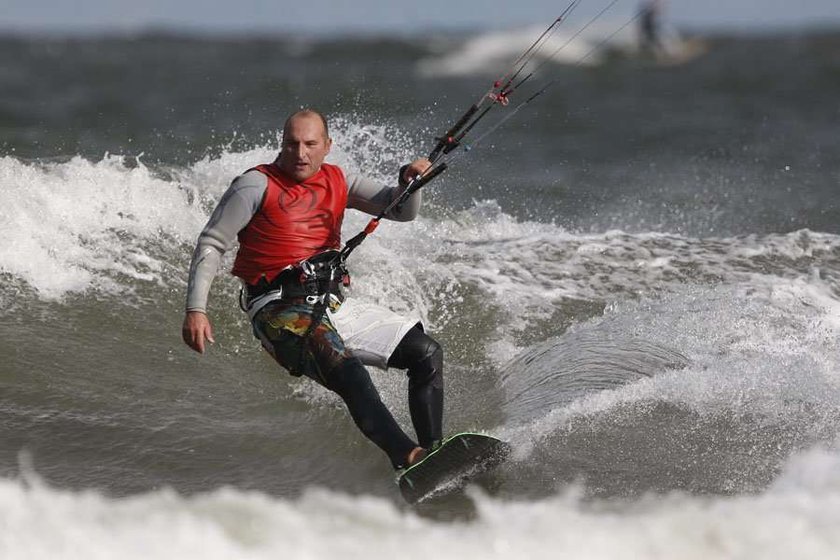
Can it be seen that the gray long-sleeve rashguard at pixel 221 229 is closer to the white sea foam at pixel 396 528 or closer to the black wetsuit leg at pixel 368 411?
the black wetsuit leg at pixel 368 411

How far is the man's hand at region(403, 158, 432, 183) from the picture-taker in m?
5.63

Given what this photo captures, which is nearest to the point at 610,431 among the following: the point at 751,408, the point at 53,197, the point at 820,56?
the point at 751,408

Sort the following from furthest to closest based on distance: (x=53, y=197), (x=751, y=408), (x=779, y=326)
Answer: (x=53, y=197) → (x=779, y=326) → (x=751, y=408)

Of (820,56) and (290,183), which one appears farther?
(820,56)

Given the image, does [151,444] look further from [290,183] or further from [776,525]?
[776,525]

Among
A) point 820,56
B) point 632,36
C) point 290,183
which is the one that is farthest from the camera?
point 632,36

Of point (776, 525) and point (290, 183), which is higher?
point (290, 183)

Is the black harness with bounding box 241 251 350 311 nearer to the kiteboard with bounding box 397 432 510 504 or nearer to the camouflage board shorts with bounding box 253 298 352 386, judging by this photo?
the camouflage board shorts with bounding box 253 298 352 386

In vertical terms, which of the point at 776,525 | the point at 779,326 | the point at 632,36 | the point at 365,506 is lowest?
the point at 776,525

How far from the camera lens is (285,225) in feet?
17.8

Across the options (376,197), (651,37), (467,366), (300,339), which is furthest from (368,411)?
(651,37)

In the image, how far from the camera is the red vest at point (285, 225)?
5398 mm

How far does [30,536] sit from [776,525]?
2561mm

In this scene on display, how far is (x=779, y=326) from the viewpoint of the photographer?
25.1 feet
